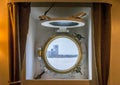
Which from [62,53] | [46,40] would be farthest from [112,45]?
[46,40]

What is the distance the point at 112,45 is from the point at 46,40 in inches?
42.6

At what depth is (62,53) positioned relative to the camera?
3.60 metres

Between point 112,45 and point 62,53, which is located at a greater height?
point 112,45

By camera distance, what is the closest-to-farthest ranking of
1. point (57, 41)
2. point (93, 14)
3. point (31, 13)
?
point (93, 14), point (31, 13), point (57, 41)

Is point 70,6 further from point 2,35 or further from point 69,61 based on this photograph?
point 2,35

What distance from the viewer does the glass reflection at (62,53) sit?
3.54 metres

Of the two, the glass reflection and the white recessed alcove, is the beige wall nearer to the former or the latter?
the white recessed alcove

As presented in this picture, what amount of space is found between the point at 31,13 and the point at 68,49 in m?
0.83

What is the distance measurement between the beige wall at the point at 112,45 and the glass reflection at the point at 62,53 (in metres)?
0.63

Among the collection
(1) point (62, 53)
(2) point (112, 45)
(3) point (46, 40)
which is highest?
(3) point (46, 40)

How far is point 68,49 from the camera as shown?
358cm

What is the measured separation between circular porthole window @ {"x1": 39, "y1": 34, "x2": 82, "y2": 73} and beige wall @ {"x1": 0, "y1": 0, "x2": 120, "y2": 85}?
59 centimetres

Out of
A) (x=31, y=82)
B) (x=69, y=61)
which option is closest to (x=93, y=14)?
(x=69, y=61)

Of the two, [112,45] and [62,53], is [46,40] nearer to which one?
[62,53]
